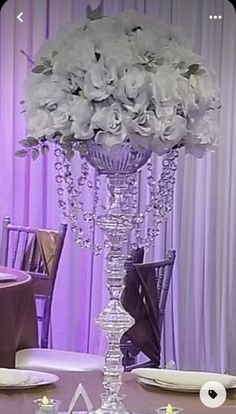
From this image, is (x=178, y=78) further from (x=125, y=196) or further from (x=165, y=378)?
(x=165, y=378)

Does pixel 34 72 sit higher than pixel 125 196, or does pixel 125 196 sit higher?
pixel 34 72

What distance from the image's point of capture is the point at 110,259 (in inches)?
58.2

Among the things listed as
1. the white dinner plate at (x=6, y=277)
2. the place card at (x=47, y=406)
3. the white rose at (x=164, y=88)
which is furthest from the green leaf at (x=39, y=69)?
the white dinner plate at (x=6, y=277)

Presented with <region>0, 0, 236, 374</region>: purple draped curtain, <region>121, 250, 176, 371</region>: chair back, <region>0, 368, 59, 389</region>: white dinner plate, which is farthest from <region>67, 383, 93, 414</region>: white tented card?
<region>0, 0, 236, 374</region>: purple draped curtain

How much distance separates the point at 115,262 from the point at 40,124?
30 centimetres

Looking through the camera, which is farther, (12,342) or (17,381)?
(12,342)

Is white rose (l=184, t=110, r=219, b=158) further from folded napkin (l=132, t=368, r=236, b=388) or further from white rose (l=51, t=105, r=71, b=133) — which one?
folded napkin (l=132, t=368, r=236, b=388)

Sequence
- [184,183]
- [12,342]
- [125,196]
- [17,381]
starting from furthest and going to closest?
[184,183] → [12,342] → [17,381] → [125,196]

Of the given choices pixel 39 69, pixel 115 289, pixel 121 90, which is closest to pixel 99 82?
pixel 121 90

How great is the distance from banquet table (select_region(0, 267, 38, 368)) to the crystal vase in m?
1.54

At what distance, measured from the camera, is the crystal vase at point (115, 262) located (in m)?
1.45

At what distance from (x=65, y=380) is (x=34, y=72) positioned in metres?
0.67

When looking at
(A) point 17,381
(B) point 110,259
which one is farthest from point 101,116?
(A) point 17,381

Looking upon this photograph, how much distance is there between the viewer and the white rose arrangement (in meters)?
1.33
